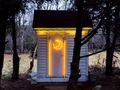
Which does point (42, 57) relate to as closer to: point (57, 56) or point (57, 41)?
point (57, 56)

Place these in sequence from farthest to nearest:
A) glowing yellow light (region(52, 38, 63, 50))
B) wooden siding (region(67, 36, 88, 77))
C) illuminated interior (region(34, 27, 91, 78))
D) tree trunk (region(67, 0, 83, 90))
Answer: wooden siding (region(67, 36, 88, 77)) → glowing yellow light (region(52, 38, 63, 50)) → illuminated interior (region(34, 27, 91, 78)) → tree trunk (region(67, 0, 83, 90))

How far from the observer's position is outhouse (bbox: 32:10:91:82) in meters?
17.5

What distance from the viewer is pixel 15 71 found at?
61.4 feet

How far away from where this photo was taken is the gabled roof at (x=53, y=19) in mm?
Answer: 17484

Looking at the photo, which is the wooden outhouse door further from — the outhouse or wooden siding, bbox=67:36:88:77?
wooden siding, bbox=67:36:88:77

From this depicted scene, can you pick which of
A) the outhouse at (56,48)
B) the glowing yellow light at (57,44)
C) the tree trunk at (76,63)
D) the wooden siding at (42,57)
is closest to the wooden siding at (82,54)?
the outhouse at (56,48)

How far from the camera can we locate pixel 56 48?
1772 cm

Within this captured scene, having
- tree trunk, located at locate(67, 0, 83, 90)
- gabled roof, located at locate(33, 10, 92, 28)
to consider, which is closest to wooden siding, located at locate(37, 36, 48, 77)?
gabled roof, located at locate(33, 10, 92, 28)

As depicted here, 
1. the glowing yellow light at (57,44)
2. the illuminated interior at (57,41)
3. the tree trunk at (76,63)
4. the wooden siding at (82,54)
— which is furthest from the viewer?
the wooden siding at (82,54)

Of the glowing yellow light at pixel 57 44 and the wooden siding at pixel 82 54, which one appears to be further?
the wooden siding at pixel 82 54

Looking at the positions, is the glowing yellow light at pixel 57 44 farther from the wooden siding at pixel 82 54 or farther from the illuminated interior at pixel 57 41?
the wooden siding at pixel 82 54

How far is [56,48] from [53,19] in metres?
1.40

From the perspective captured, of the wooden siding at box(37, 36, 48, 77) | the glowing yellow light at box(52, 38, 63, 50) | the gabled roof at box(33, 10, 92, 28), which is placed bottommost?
the wooden siding at box(37, 36, 48, 77)

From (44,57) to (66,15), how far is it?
2.26 metres
